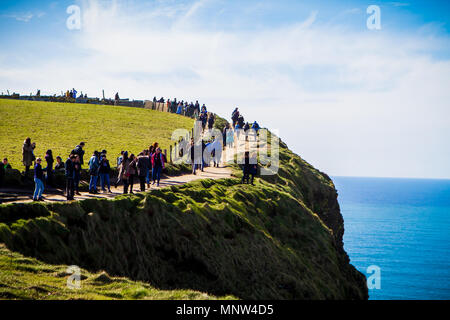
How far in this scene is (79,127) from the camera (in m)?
42.0

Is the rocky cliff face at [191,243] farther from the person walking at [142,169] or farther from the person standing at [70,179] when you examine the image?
the person standing at [70,179]

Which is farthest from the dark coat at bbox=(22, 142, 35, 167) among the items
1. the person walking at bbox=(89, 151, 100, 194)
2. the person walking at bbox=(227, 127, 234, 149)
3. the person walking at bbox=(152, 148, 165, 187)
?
the person walking at bbox=(227, 127, 234, 149)

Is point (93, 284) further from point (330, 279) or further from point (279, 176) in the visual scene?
point (279, 176)

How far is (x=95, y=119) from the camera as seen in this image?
4778cm

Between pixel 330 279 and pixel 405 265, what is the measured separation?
9633cm

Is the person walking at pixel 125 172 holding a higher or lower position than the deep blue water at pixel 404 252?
higher

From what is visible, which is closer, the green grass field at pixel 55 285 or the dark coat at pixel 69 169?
the green grass field at pixel 55 285

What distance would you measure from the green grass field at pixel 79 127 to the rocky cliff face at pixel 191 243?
42.9ft

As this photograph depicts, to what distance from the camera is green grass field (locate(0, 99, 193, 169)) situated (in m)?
32.1

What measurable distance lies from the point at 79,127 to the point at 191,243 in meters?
32.3

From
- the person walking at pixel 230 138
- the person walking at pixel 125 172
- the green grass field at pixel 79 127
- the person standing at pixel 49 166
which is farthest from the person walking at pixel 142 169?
the person walking at pixel 230 138

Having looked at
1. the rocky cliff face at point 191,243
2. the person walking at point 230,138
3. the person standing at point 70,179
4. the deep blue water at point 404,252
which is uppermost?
the person walking at point 230,138

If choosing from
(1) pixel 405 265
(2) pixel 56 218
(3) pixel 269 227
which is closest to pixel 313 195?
(3) pixel 269 227

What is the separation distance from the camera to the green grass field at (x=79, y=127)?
105 ft
